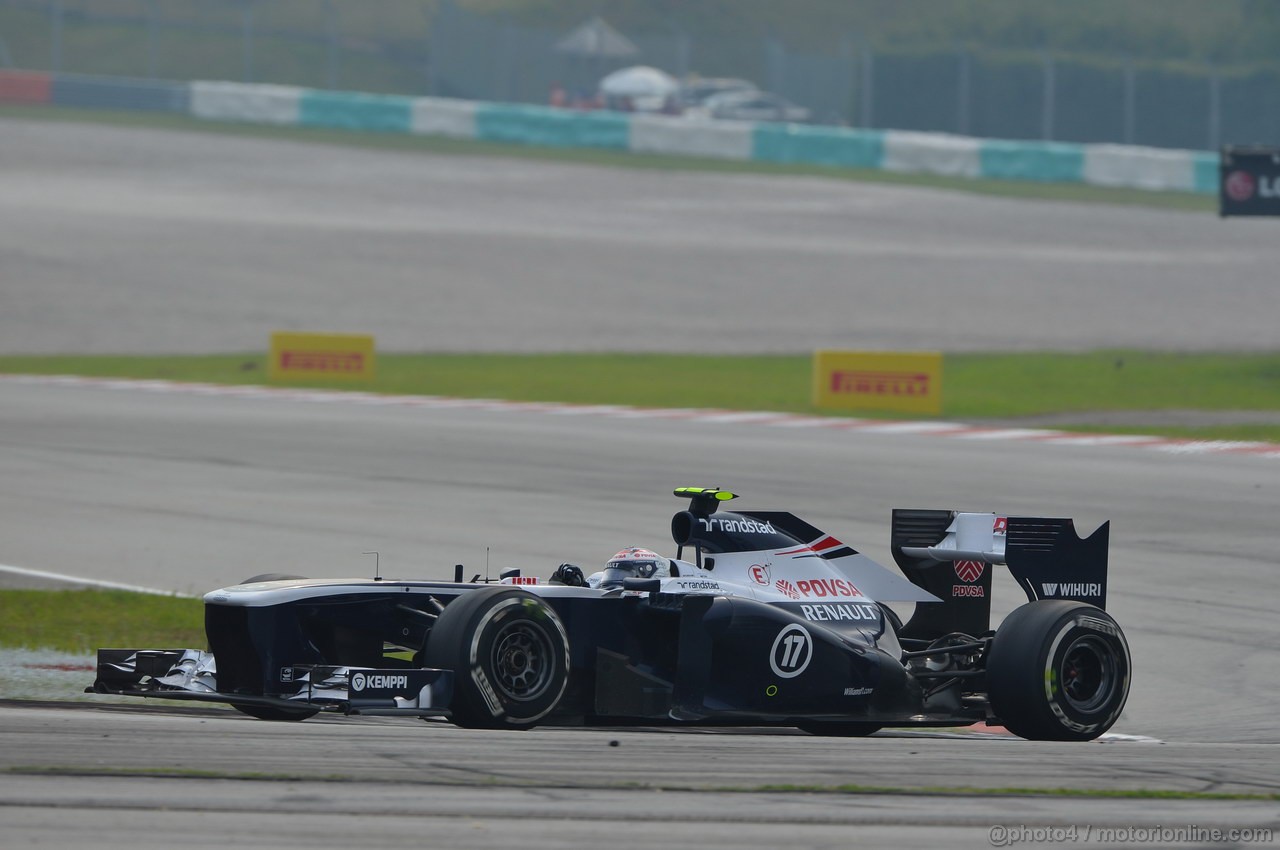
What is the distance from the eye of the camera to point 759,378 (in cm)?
2992

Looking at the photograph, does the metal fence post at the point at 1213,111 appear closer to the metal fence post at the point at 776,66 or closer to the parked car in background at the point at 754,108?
the parked car in background at the point at 754,108

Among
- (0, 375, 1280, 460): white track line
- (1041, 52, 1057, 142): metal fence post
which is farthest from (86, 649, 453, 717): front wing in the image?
(1041, 52, 1057, 142): metal fence post

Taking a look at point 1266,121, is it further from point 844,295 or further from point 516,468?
point 516,468

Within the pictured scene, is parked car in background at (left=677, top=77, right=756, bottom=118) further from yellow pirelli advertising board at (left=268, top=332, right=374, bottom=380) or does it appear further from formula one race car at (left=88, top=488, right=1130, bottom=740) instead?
formula one race car at (left=88, top=488, right=1130, bottom=740)

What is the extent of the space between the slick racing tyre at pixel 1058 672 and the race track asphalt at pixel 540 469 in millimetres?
283

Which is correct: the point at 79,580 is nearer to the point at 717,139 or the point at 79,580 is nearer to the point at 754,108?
the point at 717,139

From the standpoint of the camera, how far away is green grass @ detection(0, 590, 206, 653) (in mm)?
10148

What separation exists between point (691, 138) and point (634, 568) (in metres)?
52.0

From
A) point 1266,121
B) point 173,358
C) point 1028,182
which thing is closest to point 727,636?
point 173,358

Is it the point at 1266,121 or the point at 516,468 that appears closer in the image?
the point at 516,468

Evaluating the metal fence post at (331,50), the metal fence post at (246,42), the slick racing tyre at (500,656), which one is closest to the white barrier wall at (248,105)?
the metal fence post at (331,50)

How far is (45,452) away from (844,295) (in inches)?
852

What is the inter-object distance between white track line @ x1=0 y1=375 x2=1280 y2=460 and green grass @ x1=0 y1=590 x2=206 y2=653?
1274cm

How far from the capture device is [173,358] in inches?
1262
